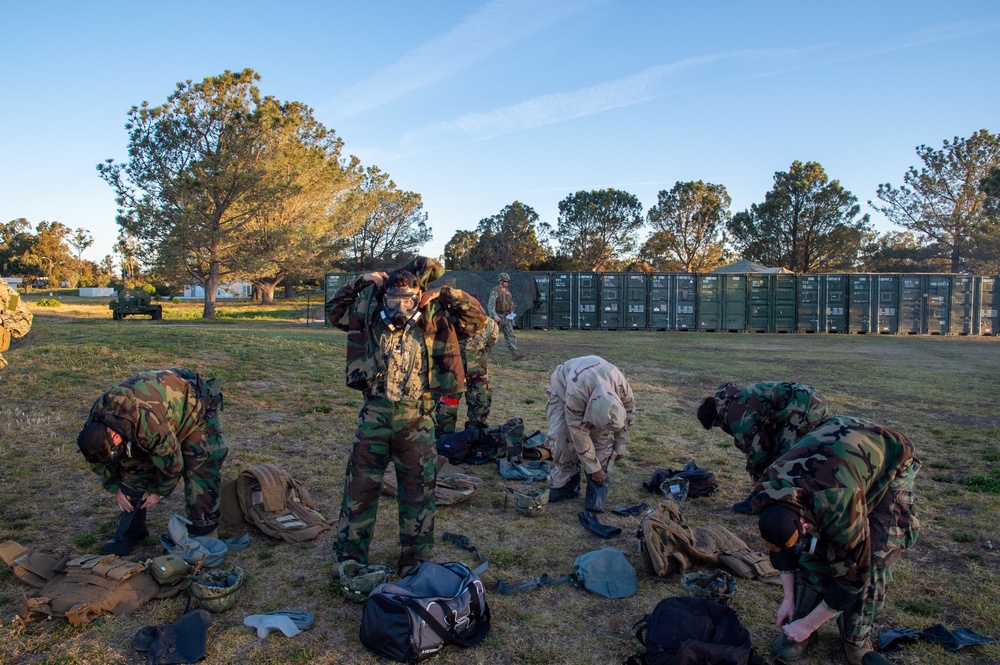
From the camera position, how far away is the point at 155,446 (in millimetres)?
4234

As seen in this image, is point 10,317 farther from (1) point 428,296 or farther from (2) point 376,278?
(1) point 428,296

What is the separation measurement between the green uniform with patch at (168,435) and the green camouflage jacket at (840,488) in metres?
3.84

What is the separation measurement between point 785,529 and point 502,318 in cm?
1224

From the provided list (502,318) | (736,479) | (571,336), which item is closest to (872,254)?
(571,336)

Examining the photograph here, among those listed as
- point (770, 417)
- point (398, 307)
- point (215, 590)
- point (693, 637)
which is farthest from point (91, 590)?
point (770, 417)

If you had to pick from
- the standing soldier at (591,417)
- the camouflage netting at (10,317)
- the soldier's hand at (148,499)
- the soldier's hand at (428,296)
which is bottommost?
the soldier's hand at (148,499)

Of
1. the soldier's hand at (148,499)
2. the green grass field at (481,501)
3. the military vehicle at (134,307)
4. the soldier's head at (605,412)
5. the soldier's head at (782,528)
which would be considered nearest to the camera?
the soldier's head at (782,528)

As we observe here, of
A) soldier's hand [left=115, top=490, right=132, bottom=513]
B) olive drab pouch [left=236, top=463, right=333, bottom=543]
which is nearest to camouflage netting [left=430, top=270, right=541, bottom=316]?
olive drab pouch [left=236, top=463, right=333, bottom=543]

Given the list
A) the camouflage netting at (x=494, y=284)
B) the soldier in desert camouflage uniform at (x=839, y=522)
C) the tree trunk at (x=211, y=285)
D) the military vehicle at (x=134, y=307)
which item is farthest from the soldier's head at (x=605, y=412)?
the tree trunk at (x=211, y=285)

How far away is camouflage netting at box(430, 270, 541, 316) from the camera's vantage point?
985 inches

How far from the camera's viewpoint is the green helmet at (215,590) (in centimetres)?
→ 369

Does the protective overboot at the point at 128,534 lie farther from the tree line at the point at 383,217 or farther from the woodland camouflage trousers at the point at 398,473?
the tree line at the point at 383,217

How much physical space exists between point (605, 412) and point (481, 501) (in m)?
1.55

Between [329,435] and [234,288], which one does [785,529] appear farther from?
[234,288]
